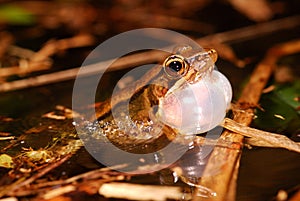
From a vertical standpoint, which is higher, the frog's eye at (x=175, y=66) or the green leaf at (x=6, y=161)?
the frog's eye at (x=175, y=66)

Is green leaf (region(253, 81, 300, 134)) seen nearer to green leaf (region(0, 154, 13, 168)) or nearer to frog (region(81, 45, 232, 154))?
frog (region(81, 45, 232, 154))

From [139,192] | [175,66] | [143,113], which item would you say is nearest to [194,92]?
[175,66]

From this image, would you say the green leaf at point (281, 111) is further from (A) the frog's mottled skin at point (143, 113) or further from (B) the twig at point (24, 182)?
(B) the twig at point (24, 182)

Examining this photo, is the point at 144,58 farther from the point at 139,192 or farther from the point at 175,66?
the point at 139,192

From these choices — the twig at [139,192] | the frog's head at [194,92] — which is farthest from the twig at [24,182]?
the frog's head at [194,92]

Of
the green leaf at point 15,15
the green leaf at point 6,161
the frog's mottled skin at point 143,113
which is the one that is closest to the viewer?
the green leaf at point 6,161

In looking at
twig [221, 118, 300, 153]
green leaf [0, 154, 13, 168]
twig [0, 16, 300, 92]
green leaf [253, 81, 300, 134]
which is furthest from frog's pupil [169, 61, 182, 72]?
twig [0, 16, 300, 92]
